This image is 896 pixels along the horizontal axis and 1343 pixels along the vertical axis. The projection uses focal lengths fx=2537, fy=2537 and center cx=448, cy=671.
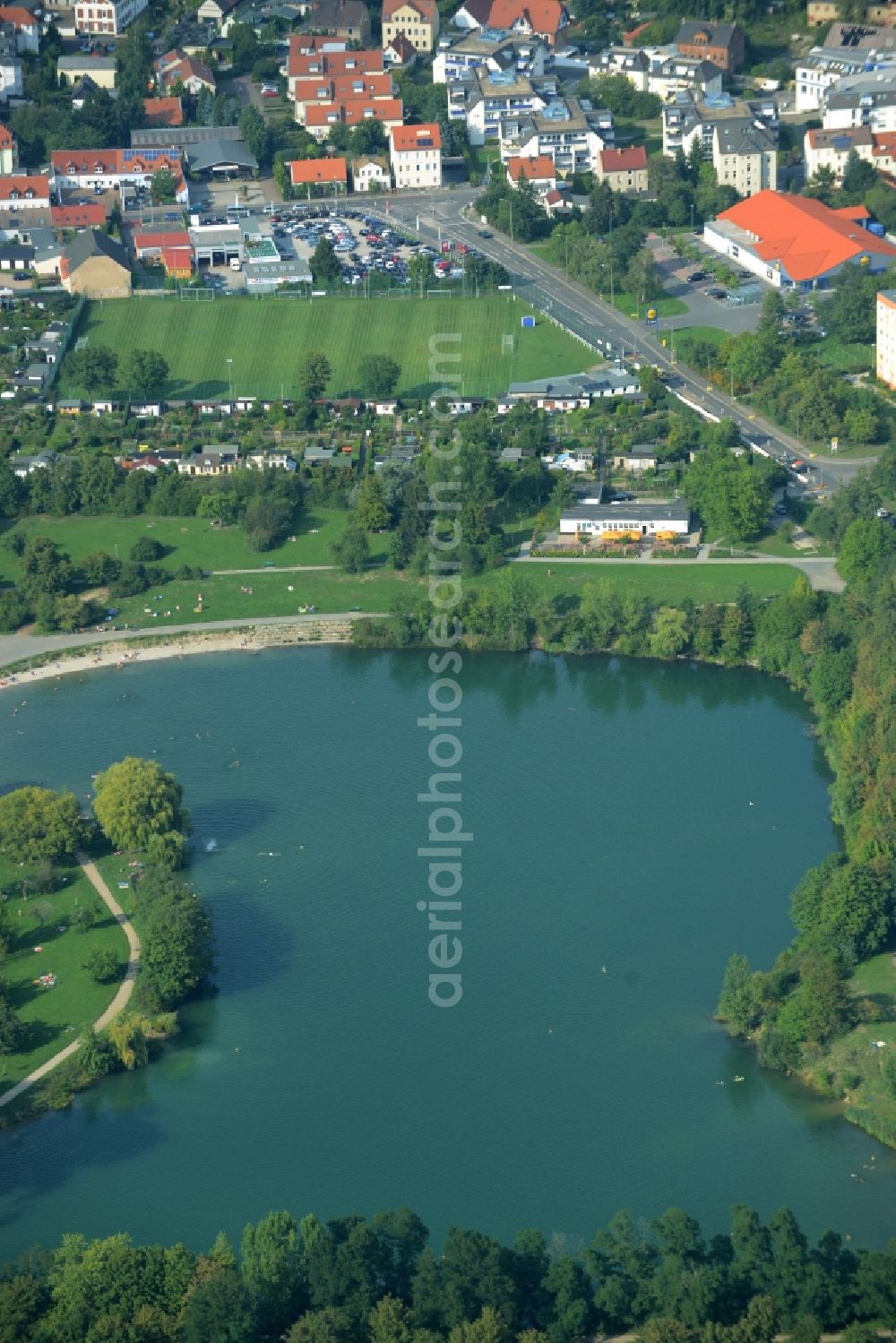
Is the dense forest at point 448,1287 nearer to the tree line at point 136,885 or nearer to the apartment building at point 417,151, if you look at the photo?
the tree line at point 136,885

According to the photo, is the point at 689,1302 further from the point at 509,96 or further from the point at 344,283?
the point at 509,96

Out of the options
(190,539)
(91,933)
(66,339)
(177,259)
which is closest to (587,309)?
(177,259)

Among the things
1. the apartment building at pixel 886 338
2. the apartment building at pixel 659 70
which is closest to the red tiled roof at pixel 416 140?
the apartment building at pixel 659 70

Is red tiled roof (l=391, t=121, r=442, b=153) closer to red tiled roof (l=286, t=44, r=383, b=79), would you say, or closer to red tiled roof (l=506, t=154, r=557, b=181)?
red tiled roof (l=506, t=154, r=557, b=181)

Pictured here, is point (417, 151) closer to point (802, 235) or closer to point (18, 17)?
point (802, 235)

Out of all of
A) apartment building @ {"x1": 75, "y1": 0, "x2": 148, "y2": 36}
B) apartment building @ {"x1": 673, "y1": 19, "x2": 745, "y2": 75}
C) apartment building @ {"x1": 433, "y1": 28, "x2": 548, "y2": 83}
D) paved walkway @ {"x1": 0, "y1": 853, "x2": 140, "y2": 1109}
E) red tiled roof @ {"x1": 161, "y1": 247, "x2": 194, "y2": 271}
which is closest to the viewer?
paved walkway @ {"x1": 0, "y1": 853, "x2": 140, "y2": 1109}

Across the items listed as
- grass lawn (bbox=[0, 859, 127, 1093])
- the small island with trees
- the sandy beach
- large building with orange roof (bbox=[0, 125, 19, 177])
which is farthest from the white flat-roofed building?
large building with orange roof (bbox=[0, 125, 19, 177])
